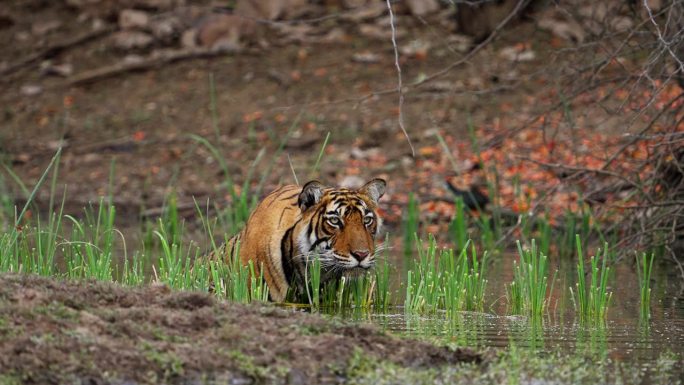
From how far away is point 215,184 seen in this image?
1419 cm

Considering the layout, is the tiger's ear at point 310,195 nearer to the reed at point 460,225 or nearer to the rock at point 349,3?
the reed at point 460,225

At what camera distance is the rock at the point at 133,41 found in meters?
17.7

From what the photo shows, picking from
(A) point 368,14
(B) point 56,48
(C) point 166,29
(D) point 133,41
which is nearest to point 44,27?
(B) point 56,48

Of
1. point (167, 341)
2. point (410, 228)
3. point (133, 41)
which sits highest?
point (133, 41)

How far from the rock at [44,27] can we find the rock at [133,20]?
1.10 meters

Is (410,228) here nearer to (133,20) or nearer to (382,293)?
(382,293)

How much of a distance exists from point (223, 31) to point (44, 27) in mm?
2836

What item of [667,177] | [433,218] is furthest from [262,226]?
[433,218]

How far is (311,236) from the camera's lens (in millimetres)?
7113

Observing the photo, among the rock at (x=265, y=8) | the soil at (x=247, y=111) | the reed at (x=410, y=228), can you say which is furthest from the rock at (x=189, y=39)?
the reed at (x=410, y=228)

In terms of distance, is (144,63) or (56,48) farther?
(56,48)

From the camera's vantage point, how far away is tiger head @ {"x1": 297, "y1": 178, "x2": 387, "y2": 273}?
22.9 feet

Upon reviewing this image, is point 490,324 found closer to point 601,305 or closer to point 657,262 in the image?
point 601,305

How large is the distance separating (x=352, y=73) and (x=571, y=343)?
1089 centimetres
